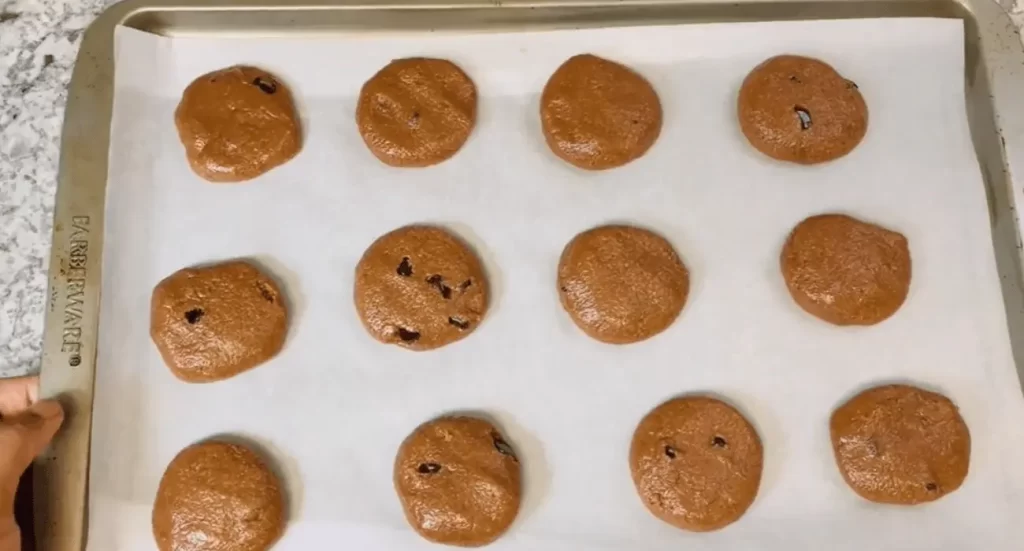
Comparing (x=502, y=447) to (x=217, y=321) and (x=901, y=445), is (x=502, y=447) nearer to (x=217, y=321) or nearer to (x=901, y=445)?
(x=217, y=321)

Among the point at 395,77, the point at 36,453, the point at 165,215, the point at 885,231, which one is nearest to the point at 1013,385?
the point at 885,231

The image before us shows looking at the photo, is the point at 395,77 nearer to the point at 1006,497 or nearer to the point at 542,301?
the point at 542,301

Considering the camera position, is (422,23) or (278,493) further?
(422,23)

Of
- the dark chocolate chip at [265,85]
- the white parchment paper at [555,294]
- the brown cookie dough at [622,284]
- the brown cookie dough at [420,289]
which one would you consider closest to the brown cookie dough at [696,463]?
the white parchment paper at [555,294]

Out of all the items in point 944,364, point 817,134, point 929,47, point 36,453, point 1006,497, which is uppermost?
point 929,47

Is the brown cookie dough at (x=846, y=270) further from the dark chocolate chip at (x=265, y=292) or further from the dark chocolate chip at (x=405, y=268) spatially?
the dark chocolate chip at (x=265, y=292)

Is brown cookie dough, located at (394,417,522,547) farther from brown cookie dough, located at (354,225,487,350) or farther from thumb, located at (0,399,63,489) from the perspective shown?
thumb, located at (0,399,63,489)
